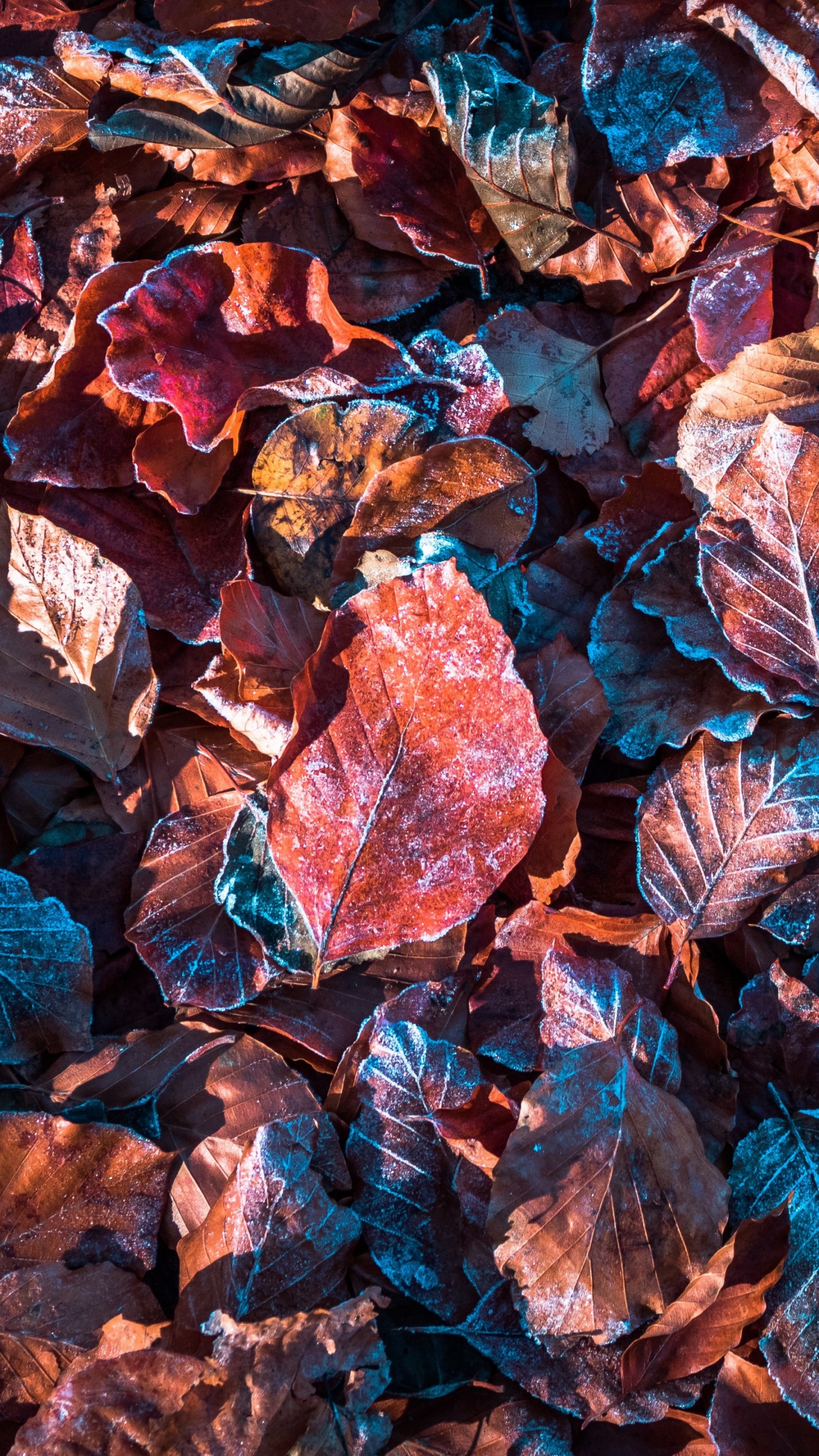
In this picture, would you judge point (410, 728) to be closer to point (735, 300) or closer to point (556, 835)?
point (556, 835)

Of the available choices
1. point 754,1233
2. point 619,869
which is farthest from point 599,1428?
point 619,869

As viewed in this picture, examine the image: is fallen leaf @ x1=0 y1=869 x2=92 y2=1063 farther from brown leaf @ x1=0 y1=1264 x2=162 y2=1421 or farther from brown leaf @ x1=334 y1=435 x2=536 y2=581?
brown leaf @ x1=334 y1=435 x2=536 y2=581

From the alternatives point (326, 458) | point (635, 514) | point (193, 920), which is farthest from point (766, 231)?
point (193, 920)

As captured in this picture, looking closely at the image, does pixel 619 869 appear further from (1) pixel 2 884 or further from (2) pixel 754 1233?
(1) pixel 2 884

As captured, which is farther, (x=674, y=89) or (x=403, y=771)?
(x=674, y=89)

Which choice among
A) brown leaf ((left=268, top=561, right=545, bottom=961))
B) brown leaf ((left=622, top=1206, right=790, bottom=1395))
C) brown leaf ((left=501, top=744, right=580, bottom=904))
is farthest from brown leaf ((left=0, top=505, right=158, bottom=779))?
brown leaf ((left=622, top=1206, right=790, bottom=1395))

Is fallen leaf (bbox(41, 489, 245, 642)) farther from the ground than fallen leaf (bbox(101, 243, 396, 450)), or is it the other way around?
fallen leaf (bbox(101, 243, 396, 450))
